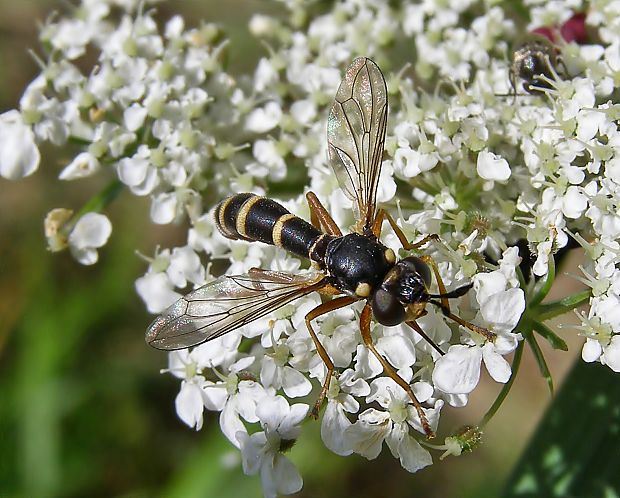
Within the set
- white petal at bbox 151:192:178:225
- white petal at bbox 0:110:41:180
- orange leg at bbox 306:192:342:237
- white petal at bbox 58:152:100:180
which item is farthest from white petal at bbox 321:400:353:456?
white petal at bbox 0:110:41:180

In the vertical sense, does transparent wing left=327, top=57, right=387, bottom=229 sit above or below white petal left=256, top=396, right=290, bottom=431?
above

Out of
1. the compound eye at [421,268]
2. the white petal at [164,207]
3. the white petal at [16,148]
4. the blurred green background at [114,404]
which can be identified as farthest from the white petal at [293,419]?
the blurred green background at [114,404]

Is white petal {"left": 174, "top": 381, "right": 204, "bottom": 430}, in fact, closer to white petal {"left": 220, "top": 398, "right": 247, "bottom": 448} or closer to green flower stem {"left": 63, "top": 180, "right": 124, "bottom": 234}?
white petal {"left": 220, "top": 398, "right": 247, "bottom": 448}

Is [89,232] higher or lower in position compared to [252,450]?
higher

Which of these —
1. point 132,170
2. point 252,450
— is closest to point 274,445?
point 252,450

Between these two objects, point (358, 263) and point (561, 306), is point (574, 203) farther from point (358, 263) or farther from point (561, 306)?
point (358, 263)

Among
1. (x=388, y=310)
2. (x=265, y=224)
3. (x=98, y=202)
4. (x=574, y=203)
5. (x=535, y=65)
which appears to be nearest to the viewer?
(x=388, y=310)
